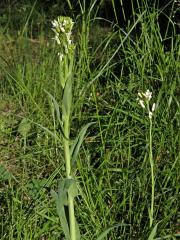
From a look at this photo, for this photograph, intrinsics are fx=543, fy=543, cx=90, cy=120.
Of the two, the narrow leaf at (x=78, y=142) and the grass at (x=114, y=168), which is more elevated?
the narrow leaf at (x=78, y=142)

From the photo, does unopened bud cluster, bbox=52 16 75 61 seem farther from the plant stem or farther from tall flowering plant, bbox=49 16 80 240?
the plant stem

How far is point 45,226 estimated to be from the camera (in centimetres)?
195

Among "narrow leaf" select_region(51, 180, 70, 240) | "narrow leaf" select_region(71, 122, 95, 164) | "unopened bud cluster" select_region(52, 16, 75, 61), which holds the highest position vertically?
"unopened bud cluster" select_region(52, 16, 75, 61)

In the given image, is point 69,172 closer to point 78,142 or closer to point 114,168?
point 78,142

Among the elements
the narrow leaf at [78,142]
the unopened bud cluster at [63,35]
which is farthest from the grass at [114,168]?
the unopened bud cluster at [63,35]

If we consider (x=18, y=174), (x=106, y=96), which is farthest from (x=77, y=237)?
(x=106, y=96)

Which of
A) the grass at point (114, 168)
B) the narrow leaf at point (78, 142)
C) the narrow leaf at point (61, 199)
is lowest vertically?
the grass at point (114, 168)

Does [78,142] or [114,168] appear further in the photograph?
[114,168]

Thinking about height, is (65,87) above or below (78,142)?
above

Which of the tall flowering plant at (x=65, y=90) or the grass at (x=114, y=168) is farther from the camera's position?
the grass at (x=114, y=168)

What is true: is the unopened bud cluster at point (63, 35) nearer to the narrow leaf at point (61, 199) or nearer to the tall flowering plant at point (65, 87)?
the tall flowering plant at point (65, 87)

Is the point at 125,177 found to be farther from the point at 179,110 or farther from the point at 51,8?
the point at 51,8

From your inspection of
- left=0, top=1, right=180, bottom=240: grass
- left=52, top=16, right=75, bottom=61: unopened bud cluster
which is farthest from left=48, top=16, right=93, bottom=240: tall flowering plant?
left=0, top=1, right=180, bottom=240: grass

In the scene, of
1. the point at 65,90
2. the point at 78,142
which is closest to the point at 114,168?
the point at 78,142
